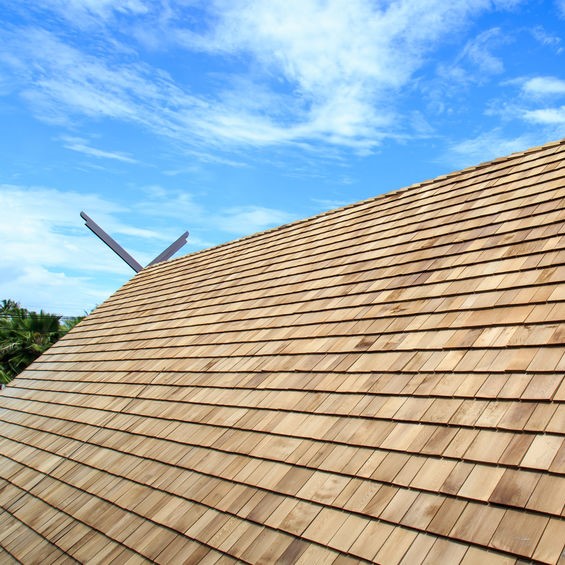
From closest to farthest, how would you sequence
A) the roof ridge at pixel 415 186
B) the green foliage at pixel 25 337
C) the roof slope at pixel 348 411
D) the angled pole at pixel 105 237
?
the roof slope at pixel 348 411 < the roof ridge at pixel 415 186 < the angled pole at pixel 105 237 < the green foliage at pixel 25 337

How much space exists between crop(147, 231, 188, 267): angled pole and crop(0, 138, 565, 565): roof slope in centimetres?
700

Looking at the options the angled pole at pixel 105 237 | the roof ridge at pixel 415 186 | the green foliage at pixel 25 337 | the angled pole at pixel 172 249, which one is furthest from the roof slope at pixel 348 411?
the green foliage at pixel 25 337

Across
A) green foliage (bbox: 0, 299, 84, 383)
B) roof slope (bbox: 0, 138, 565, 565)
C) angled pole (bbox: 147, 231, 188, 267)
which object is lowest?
roof slope (bbox: 0, 138, 565, 565)

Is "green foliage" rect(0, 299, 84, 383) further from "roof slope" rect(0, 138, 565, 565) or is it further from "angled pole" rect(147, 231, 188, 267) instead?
"roof slope" rect(0, 138, 565, 565)

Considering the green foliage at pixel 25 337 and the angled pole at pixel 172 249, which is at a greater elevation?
the green foliage at pixel 25 337

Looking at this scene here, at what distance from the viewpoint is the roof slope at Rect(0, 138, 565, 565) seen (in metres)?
2.93

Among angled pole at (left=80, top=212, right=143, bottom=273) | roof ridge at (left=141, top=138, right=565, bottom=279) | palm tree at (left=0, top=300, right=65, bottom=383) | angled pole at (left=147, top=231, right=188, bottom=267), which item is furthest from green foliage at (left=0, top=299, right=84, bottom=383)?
roof ridge at (left=141, top=138, right=565, bottom=279)

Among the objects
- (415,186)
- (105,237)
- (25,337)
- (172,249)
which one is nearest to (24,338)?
(25,337)

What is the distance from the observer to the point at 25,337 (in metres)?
19.9

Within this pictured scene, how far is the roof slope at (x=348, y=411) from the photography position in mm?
2932

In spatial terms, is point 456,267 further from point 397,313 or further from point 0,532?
point 0,532

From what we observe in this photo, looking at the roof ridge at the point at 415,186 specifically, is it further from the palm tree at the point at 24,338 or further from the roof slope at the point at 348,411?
the palm tree at the point at 24,338

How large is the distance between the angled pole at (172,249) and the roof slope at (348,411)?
700cm

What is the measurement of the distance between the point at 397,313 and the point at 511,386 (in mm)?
1625
